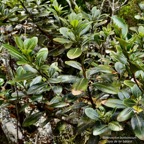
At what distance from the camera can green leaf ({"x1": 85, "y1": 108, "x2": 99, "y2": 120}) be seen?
2.69 feet

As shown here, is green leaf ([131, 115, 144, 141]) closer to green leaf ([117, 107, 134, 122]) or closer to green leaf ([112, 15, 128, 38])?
green leaf ([117, 107, 134, 122])

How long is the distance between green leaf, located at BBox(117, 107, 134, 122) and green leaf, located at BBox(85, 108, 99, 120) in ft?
0.27

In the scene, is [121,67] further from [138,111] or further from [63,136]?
[63,136]

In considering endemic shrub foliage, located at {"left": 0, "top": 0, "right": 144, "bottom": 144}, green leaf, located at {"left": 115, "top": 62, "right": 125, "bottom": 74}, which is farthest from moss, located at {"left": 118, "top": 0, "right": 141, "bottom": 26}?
green leaf, located at {"left": 115, "top": 62, "right": 125, "bottom": 74}

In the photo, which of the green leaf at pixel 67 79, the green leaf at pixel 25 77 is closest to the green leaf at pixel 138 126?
the green leaf at pixel 67 79

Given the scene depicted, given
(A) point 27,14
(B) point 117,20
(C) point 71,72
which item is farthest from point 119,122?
(A) point 27,14

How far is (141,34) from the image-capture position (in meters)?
0.93

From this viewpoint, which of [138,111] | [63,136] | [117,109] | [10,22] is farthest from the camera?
[63,136]

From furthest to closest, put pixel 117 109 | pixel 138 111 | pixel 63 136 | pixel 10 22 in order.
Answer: pixel 63 136 < pixel 10 22 < pixel 117 109 < pixel 138 111

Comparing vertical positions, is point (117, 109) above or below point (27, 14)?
below

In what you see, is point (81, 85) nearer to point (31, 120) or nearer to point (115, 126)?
point (115, 126)

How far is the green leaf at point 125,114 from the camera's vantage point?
76 cm

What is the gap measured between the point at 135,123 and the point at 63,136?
0.89 metres

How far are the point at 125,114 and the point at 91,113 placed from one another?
105mm
